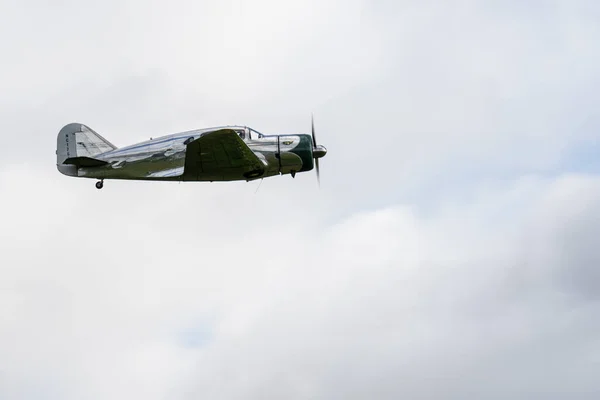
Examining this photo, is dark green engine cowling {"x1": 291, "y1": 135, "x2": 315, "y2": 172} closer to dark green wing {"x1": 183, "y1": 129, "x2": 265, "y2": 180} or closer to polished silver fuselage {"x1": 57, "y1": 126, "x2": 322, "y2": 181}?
polished silver fuselage {"x1": 57, "y1": 126, "x2": 322, "y2": 181}

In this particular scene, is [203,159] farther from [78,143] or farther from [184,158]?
[78,143]

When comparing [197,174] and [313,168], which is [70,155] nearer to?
[197,174]

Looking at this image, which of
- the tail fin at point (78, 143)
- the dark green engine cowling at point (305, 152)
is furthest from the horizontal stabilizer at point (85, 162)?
the dark green engine cowling at point (305, 152)

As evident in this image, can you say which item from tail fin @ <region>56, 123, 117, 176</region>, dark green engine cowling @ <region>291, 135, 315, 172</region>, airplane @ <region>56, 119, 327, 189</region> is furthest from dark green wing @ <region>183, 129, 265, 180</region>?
tail fin @ <region>56, 123, 117, 176</region>

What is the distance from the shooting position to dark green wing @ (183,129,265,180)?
29.7 meters

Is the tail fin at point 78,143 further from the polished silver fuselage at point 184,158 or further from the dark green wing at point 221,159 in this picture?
the dark green wing at point 221,159

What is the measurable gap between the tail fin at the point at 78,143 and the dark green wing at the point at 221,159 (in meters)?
5.62

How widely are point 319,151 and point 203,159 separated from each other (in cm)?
499

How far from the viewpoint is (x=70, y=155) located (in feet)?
115

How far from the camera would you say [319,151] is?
33188 mm

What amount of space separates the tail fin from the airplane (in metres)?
1.13

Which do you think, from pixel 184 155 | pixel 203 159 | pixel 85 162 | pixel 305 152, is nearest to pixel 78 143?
pixel 85 162

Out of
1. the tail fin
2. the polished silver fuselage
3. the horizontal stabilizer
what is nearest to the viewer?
the polished silver fuselage

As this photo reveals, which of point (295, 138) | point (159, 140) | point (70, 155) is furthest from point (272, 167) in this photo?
point (70, 155)
